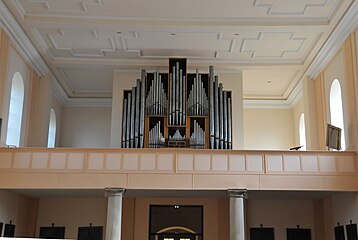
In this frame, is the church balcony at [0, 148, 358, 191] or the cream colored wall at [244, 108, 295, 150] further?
the cream colored wall at [244, 108, 295, 150]

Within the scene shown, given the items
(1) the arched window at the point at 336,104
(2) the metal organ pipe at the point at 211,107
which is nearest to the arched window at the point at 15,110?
(2) the metal organ pipe at the point at 211,107

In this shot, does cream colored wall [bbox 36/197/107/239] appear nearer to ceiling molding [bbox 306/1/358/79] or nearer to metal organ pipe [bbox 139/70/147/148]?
metal organ pipe [bbox 139/70/147/148]

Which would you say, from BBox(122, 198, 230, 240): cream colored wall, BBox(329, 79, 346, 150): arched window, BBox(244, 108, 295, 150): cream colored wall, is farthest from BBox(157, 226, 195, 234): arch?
BBox(329, 79, 346, 150): arched window

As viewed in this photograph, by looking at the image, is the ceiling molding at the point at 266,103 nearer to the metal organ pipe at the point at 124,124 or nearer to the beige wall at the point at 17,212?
the metal organ pipe at the point at 124,124

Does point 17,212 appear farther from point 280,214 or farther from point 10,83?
point 280,214

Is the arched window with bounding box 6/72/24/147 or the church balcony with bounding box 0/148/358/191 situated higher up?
the arched window with bounding box 6/72/24/147

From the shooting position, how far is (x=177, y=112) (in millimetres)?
14922

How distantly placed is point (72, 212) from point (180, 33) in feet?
21.8

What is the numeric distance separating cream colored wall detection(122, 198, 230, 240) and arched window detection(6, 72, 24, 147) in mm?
3858

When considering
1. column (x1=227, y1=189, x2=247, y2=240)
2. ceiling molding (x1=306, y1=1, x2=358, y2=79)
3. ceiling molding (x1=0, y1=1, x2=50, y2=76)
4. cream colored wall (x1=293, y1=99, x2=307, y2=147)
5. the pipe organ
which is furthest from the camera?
cream colored wall (x1=293, y1=99, x2=307, y2=147)

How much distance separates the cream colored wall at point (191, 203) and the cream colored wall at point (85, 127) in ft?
14.7

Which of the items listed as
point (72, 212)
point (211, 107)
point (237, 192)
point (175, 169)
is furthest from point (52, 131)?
point (237, 192)

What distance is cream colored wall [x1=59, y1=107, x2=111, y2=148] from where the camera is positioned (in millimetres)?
19234

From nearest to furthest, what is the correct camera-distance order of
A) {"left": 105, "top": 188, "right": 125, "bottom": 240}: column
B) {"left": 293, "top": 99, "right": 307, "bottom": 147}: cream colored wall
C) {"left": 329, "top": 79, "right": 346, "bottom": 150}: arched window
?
{"left": 105, "top": 188, "right": 125, "bottom": 240}: column < {"left": 329, "top": 79, "right": 346, "bottom": 150}: arched window < {"left": 293, "top": 99, "right": 307, "bottom": 147}: cream colored wall
